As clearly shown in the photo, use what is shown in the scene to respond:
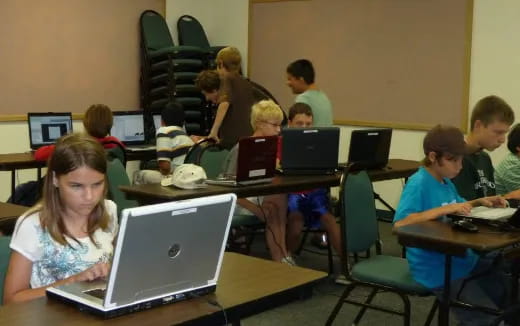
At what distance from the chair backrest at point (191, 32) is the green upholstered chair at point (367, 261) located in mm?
4716

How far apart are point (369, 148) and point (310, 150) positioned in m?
0.55

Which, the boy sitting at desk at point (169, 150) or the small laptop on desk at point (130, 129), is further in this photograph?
the small laptop on desk at point (130, 129)

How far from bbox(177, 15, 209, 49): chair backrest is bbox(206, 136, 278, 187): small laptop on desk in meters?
3.91

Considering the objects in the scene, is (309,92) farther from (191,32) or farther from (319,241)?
(191,32)

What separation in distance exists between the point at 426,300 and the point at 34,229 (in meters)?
2.95

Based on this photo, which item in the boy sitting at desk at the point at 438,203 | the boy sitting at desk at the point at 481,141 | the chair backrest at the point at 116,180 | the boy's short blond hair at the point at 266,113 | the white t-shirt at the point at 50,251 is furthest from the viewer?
the boy's short blond hair at the point at 266,113

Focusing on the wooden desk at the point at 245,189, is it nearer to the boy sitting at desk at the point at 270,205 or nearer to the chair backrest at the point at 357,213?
the boy sitting at desk at the point at 270,205

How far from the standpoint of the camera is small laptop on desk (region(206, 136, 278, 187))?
13.4 ft

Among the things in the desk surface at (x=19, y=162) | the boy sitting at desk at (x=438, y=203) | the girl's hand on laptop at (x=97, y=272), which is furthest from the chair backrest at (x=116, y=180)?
the girl's hand on laptop at (x=97, y=272)

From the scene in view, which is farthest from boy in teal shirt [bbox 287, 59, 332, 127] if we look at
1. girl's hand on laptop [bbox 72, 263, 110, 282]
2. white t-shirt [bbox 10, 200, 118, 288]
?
girl's hand on laptop [bbox 72, 263, 110, 282]

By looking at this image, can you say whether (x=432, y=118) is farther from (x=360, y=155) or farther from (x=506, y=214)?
(x=506, y=214)

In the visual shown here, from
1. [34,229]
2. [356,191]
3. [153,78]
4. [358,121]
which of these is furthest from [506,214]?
[153,78]

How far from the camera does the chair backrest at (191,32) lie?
25.9 ft

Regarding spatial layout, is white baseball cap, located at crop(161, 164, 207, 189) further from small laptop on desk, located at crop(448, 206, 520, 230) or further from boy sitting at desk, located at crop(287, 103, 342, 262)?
small laptop on desk, located at crop(448, 206, 520, 230)
